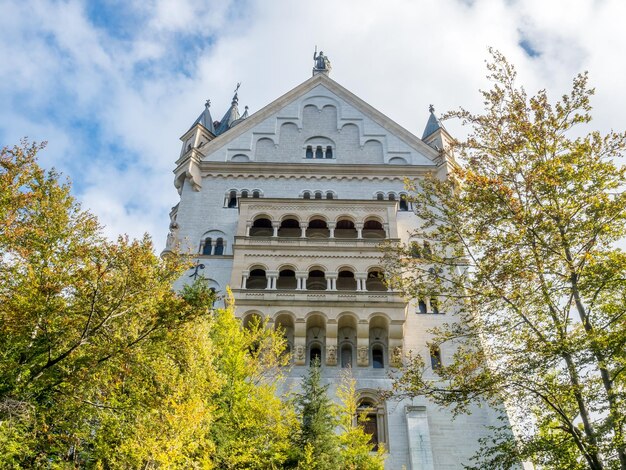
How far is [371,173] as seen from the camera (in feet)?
102

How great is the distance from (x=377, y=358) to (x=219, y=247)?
1009cm

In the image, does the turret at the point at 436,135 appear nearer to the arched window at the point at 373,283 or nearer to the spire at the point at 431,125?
the spire at the point at 431,125

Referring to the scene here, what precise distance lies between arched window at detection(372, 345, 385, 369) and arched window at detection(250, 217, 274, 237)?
27.4ft

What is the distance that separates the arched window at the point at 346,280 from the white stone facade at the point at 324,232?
2.4 inches

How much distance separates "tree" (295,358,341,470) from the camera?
1548 cm

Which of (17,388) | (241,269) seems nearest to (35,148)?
(17,388)

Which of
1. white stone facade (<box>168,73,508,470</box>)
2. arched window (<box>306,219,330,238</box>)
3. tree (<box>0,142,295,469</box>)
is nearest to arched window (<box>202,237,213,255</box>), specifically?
white stone facade (<box>168,73,508,470</box>)

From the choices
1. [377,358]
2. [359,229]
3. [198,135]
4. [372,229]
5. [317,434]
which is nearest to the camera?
[317,434]

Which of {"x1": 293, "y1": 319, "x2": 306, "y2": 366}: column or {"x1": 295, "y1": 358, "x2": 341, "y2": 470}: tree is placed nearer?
{"x1": 295, "y1": 358, "x2": 341, "y2": 470}: tree

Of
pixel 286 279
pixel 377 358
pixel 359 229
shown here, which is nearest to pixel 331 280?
pixel 286 279

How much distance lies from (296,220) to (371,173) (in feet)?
19.7

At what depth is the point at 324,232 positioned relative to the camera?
2823 centimetres

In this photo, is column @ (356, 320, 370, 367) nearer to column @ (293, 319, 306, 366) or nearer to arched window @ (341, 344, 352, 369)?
arched window @ (341, 344, 352, 369)

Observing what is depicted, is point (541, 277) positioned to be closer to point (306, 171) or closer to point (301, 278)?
point (301, 278)
